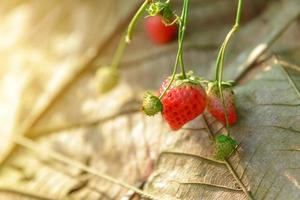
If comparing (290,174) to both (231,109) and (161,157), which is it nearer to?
(231,109)

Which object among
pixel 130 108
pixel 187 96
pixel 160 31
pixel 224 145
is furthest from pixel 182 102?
pixel 160 31

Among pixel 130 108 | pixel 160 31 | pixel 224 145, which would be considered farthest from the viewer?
pixel 160 31

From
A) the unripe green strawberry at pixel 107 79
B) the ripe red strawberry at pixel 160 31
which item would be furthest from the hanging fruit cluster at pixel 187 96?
the ripe red strawberry at pixel 160 31

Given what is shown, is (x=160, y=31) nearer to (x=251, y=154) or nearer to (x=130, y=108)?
(x=130, y=108)

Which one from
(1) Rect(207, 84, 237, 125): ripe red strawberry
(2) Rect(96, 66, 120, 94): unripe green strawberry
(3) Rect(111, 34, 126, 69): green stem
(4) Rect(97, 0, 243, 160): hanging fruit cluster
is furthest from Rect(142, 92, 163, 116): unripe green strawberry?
(3) Rect(111, 34, 126, 69): green stem

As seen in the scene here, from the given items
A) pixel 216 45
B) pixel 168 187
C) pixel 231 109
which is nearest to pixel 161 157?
pixel 168 187

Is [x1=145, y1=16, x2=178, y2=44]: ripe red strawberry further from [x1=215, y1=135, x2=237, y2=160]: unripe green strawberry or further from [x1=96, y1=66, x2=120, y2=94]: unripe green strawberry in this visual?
[x1=215, y1=135, x2=237, y2=160]: unripe green strawberry
